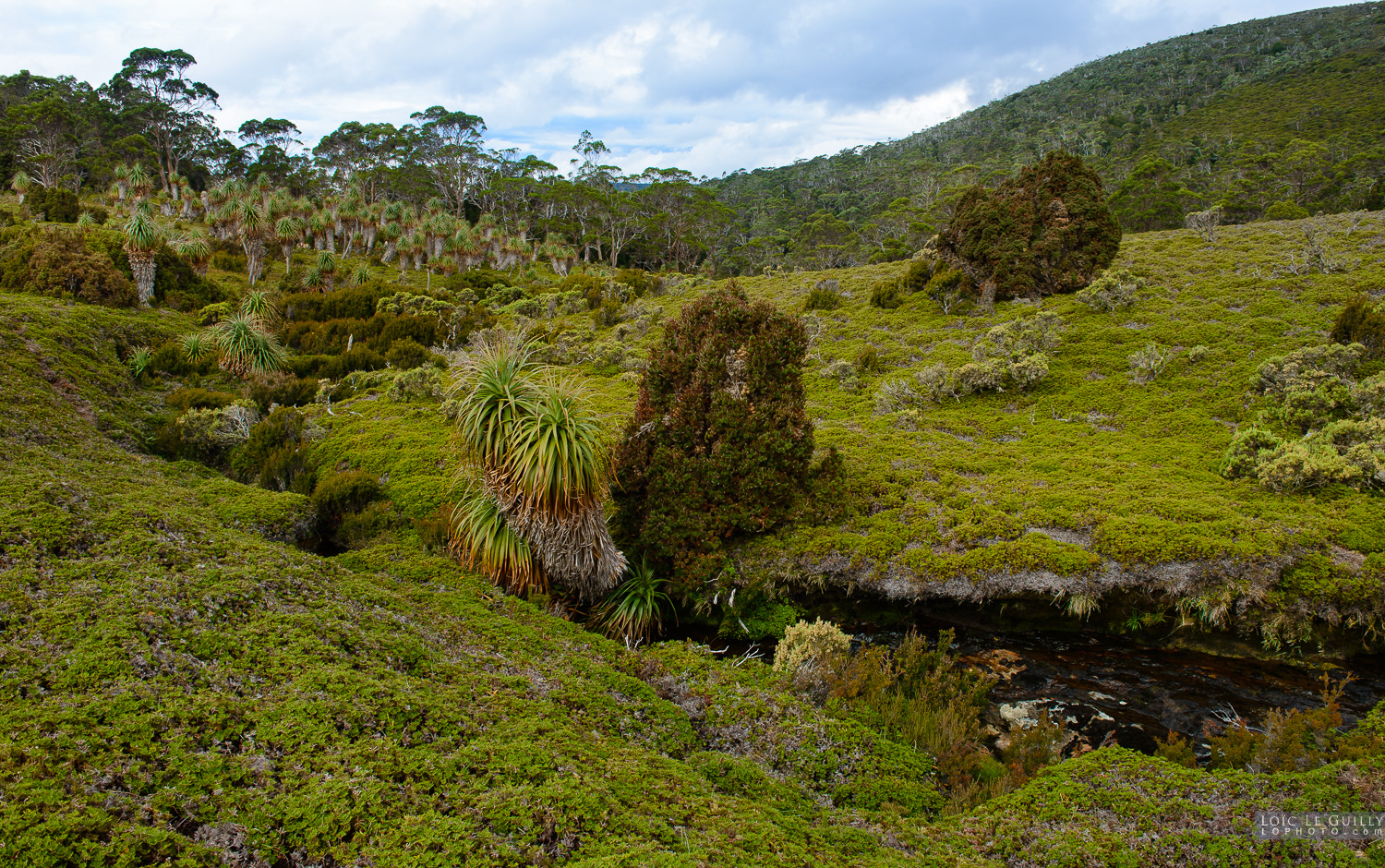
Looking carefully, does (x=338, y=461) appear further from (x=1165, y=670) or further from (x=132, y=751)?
(x=1165, y=670)

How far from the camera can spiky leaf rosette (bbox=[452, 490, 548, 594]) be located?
8578 mm

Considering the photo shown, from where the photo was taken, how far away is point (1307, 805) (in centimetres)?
427

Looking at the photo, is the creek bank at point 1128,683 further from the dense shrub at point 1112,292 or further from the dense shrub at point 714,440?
the dense shrub at point 1112,292

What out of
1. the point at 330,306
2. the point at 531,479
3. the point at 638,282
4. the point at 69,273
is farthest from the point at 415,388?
the point at 638,282

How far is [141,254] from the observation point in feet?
66.3

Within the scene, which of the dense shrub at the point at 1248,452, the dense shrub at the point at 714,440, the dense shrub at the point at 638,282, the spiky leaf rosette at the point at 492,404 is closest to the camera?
the spiky leaf rosette at the point at 492,404

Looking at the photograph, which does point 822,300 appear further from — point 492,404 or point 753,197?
point 753,197

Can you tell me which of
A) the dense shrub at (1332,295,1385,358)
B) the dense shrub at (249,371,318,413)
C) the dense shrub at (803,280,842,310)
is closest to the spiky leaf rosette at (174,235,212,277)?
the dense shrub at (249,371,318,413)

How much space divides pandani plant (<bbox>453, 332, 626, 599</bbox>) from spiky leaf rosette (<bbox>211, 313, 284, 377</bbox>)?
39.6ft

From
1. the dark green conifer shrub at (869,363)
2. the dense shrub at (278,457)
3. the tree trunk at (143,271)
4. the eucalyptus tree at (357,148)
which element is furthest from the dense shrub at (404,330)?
the eucalyptus tree at (357,148)

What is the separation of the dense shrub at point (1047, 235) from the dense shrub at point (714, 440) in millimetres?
12932

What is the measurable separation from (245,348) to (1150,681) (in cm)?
2143

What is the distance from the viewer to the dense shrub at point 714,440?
9227mm

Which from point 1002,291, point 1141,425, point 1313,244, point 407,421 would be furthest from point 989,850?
point 1313,244
